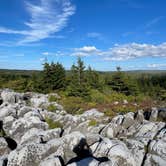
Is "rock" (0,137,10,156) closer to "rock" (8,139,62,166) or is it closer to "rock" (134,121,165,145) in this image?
"rock" (8,139,62,166)

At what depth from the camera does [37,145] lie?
9.29 meters

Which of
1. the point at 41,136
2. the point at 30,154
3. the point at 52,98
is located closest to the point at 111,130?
the point at 41,136

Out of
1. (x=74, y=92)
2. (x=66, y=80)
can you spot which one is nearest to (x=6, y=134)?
(x=74, y=92)

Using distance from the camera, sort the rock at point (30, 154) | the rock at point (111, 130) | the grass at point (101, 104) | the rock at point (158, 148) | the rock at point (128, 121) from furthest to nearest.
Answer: the grass at point (101, 104), the rock at point (128, 121), the rock at point (111, 130), the rock at point (158, 148), the rock at point (30, 154)

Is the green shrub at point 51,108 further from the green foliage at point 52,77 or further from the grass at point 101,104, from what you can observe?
the green foliage at point 52,77

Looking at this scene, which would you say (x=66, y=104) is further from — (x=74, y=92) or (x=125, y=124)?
(x=125, y=124)

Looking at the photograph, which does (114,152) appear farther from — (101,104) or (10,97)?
(10,97)

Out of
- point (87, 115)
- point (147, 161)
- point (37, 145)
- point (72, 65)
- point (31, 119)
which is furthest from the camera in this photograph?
point (72, 65)

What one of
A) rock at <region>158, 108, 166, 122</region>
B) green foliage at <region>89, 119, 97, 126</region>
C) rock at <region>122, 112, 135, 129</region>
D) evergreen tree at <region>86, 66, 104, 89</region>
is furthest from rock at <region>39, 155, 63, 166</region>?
evergreen tree at <region>86, 66, 104, 89</region>

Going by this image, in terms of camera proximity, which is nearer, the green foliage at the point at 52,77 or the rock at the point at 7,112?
the rock at the point at 7,112

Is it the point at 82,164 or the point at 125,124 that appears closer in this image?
the point at 82,164

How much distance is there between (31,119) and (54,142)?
671cm

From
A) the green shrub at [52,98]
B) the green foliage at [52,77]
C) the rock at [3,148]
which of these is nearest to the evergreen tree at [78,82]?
the green foliage at [52,77]

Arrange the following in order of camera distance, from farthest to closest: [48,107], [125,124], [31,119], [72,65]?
[72,65]
[48,107]
[31,119]
[125,124]
